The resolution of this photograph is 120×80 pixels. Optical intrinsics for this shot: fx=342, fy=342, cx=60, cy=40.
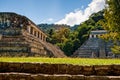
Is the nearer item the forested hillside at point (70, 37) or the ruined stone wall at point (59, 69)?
the ruined stone wall at point (59, 69)

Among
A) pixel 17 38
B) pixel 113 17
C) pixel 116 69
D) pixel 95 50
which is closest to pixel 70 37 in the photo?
pixel 95 50

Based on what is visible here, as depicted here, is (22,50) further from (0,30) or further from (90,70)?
(90,70)

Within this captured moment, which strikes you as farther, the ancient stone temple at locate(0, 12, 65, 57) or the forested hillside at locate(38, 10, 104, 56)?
the forested hillside at locate(38, 10, 104, 56)

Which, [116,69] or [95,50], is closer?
[116,69]

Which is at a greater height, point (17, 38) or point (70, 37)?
point (70, 37)

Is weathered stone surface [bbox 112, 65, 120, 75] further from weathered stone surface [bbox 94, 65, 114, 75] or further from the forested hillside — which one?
the forested hillside

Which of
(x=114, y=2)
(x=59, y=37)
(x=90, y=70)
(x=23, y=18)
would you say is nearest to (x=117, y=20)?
(x=114, y=2)

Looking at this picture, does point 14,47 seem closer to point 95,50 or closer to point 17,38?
point 17,38

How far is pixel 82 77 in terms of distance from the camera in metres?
10.9

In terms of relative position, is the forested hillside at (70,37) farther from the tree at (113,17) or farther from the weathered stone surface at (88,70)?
the weathered stone surface at (88,70)

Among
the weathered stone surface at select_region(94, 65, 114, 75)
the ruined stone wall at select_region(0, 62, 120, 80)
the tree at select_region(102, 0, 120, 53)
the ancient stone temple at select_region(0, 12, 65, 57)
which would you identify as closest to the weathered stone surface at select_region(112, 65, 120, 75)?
the ruined stone wall at select_region(0, 62, 120, 80)

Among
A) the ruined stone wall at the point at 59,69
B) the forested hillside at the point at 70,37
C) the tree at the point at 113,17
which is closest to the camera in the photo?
the ruined stone wall at the point at 59,69

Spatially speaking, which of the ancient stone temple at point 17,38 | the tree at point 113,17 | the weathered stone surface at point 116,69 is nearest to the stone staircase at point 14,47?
the ancient stone temple at point 17,38

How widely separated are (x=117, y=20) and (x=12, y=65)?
53.5ft
